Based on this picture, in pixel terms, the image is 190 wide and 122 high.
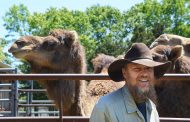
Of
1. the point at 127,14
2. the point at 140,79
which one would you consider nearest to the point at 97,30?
the point at 127,14

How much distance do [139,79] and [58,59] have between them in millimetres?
4793

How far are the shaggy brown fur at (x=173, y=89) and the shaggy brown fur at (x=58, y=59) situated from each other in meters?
1.15

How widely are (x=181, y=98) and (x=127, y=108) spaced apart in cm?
444

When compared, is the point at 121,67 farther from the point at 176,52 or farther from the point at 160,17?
the point at 160,17

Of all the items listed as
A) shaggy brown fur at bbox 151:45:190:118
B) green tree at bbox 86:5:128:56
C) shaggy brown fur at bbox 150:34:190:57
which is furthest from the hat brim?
green tree at bbox 86:5:128:56

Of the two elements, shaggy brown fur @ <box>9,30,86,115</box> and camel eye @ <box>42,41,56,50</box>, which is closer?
shaggy brown fur @ <box>9,30,86,115</box>

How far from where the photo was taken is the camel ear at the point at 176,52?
23.9 ft

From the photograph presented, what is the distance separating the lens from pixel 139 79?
324 cm

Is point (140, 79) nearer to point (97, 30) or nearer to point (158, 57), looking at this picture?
point (158, 57)

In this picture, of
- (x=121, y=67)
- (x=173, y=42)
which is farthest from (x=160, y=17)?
(x=121, y=67)

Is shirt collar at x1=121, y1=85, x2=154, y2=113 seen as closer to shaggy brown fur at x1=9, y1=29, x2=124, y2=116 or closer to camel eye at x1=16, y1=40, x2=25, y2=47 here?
shaggy brown fur at x1=9, y1=29, x2=124, y2=116

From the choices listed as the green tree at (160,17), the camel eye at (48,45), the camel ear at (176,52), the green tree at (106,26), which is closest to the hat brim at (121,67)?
the camel ear at (176,52)

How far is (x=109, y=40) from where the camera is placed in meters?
49.6

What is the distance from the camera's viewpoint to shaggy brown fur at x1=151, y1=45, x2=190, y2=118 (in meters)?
7.30
